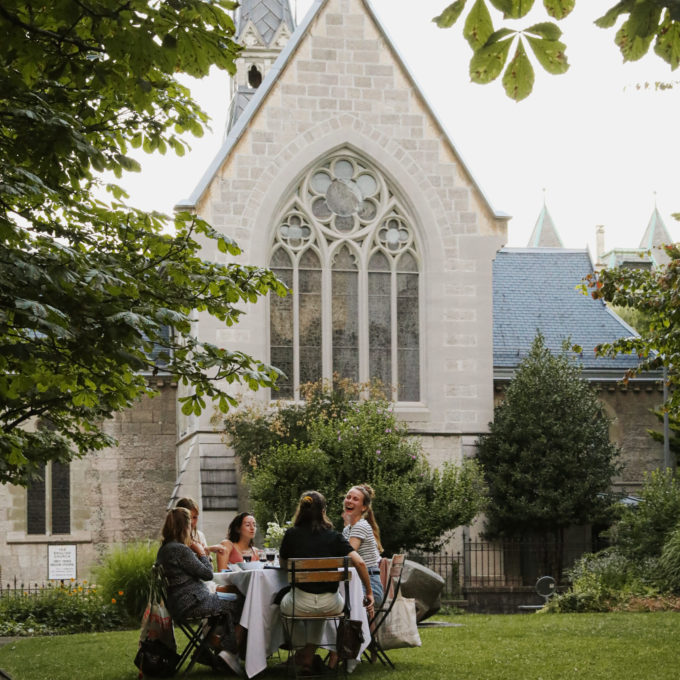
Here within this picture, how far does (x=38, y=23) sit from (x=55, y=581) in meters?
20.3

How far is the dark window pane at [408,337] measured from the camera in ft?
87.6

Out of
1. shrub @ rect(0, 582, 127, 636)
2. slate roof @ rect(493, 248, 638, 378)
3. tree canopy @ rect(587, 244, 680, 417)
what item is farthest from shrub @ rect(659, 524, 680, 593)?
shrub @ rect(0, 582, 127, 636)

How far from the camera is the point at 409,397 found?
26.7 meters

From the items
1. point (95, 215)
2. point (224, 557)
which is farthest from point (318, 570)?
point (95, 215)

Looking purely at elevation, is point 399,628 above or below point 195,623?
below

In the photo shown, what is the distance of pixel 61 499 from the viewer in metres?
28.1

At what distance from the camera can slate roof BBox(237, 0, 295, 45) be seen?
38.1 meters

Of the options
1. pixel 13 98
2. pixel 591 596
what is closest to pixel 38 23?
pixel 13 98

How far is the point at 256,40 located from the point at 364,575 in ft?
96.9

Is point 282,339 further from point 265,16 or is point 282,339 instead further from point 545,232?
point 545,232

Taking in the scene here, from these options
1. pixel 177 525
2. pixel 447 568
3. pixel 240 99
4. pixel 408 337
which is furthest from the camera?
pixel 240 99

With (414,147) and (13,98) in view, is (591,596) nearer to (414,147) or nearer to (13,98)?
(414,147)

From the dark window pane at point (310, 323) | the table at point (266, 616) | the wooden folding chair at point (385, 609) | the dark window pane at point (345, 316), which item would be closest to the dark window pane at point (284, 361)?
the dark window pane at point (310, 323)

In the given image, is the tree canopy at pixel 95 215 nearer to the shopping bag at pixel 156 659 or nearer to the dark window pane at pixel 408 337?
the shopping bag at pixel 156 659
